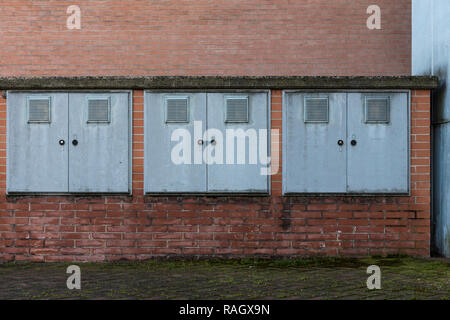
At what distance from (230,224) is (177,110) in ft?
5.52

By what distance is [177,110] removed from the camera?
7.60 meters

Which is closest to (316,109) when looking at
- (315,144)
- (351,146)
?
(315,144)

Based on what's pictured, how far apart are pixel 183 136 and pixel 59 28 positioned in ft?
17.7

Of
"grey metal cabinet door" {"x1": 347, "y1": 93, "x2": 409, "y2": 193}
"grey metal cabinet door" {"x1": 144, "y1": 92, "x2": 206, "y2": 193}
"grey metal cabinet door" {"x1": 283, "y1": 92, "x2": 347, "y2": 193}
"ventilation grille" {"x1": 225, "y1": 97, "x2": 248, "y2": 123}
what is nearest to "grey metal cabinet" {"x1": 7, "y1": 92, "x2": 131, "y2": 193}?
"grey metal cabinet door" {"x1": 144, "y1": 92, "x2": 206, "y2": 193}

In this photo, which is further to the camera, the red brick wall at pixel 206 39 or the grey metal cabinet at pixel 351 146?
the red brick wall at pixel 206 39

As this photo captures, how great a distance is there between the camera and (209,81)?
24.8 ft

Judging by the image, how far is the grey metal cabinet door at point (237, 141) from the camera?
7.54 m

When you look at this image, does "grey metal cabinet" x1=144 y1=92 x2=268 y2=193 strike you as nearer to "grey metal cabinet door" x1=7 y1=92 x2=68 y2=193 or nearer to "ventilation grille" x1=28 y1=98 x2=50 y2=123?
"grey metal cabinet door" x1=7 y1=92 x2=68 y2=193

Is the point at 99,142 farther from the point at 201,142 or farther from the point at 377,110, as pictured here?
the point at 377,110

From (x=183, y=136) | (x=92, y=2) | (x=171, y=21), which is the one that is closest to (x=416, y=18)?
(x=183, y=136)

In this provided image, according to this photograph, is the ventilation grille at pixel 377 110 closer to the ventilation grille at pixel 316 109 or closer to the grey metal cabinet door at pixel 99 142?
the ventilation grille at pixel 316 109

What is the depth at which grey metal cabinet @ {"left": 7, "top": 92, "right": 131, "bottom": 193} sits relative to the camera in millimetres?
7582

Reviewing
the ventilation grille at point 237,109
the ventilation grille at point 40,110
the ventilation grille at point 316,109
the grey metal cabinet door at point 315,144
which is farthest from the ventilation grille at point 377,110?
the ventilation grille at point 40,110

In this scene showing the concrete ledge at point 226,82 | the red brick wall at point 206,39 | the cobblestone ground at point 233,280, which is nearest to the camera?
the cobblestone ground at point 233,280
